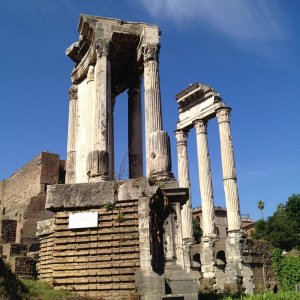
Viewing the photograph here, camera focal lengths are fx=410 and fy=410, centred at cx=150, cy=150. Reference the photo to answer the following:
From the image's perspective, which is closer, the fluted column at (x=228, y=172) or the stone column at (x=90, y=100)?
the stone column at (x=90, y=100)

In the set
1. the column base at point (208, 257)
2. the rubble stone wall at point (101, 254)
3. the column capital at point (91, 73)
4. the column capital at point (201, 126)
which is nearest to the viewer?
the rubble stone wall at point (101, 254)

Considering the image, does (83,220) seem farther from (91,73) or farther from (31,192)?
(31,192)

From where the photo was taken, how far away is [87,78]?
41.0 feet

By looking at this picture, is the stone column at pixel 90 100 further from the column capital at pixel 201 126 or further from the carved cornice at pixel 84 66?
the column capital at pixel 201 126

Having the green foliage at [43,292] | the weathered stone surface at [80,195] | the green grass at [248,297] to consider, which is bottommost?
the green grass at [248,297]

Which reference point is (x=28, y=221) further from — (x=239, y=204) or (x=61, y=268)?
(x=61, y=268)

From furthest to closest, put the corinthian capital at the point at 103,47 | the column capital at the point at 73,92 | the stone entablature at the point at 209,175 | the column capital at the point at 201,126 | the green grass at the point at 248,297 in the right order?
the column capital at the point at 201,126
the stone entablature at the point at 209,175
the column capital at the point at 73,92
the corinthian capital at the point at 103,47
the green grass at the point at 248,297

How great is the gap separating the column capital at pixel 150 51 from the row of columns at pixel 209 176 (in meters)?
16.9

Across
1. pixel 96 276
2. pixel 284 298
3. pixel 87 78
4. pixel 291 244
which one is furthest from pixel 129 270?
pixel 291 244

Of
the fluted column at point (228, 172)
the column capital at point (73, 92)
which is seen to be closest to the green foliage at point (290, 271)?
the fluted column at point (228, 172)

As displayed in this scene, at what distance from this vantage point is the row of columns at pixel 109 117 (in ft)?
32.4

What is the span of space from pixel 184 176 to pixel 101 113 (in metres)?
19.9

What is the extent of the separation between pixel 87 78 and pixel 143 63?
184 centimetres

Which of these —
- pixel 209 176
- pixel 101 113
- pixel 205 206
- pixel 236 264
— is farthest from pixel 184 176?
pixel 101 113
